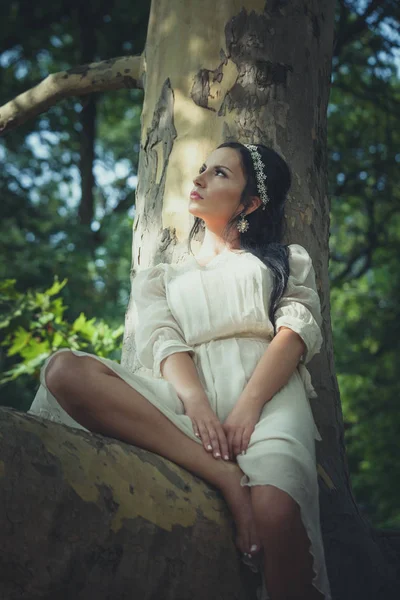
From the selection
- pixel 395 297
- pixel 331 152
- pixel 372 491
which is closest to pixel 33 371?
pixel 331 152

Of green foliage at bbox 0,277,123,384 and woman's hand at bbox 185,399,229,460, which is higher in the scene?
green foliage at bbox 0,277,123,384

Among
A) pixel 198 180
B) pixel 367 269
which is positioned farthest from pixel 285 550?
pixel 367 269

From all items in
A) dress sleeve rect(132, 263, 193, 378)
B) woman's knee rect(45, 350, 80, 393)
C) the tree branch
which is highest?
the tree branch

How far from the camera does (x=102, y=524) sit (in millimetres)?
2148

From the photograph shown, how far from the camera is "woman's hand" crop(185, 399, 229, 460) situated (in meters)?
2.66

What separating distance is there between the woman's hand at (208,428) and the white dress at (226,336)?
0.03m

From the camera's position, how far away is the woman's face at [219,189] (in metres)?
3.40

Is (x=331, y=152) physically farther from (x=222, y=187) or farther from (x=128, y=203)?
(x=222, y=187)

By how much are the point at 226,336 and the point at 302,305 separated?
0.32 meters

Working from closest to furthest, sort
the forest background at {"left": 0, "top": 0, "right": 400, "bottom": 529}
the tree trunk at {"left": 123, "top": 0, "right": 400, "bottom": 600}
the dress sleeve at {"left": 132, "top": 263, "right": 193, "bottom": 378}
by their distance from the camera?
the dress sleeve at {"left": 132, "top": 263, "right": 193, "bottom": 378}
the tree trunk at {"left": 123, "top": 0, "right": 400, "bottom": 600}
the forest background at {"left": 0, "top": 0, "right": 400, "bottom": 529}

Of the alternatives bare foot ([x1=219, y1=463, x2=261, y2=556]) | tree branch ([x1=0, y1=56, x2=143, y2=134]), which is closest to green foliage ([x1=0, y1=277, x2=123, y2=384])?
tree branch ([x1=0, y1=56, x2=143, y2=134])

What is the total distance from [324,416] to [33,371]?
100 inches

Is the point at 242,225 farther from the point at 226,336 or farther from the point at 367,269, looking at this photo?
the point at 367,269

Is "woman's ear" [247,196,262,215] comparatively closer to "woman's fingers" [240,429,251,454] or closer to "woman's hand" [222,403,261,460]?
"woman's hand" [222,403,261,460]
